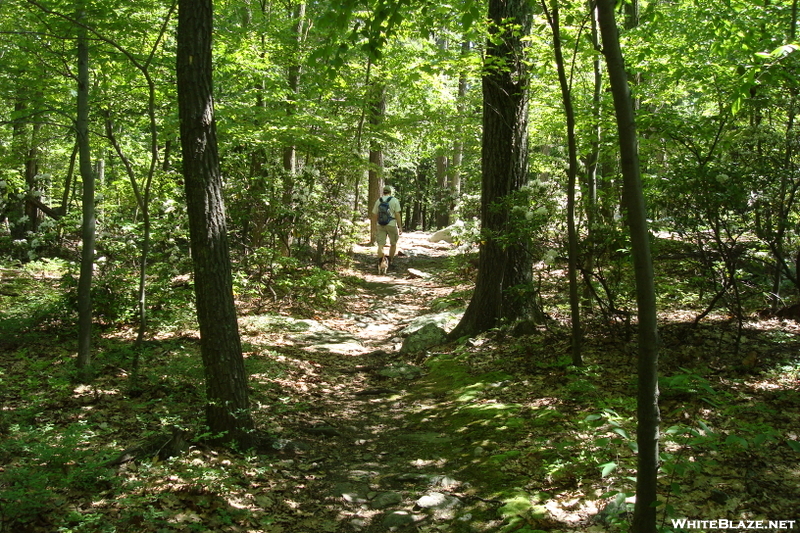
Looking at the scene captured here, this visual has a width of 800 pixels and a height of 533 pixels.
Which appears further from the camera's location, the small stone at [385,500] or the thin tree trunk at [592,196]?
the thin tree trunk at [592,196]

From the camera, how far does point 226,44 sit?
7984 millimetres

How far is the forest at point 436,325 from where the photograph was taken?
3031 millimetres

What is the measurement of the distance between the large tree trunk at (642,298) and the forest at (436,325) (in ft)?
0.04

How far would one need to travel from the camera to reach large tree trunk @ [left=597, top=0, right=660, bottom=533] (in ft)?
7.16

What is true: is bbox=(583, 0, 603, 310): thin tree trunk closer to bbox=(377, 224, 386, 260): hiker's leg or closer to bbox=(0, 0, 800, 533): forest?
bbox=(0, 0, 800, 533): forest

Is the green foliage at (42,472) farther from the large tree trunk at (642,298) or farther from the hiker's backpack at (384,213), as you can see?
the hiker's backpack at (384,213)

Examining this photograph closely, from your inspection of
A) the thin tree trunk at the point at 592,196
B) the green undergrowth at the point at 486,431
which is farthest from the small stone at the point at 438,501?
the thin tree trunk at the point at 592,196

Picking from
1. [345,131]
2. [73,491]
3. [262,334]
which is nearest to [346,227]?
[345,131]

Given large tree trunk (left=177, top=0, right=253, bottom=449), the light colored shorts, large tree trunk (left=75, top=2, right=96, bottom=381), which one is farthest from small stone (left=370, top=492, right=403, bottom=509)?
the light colored shorts

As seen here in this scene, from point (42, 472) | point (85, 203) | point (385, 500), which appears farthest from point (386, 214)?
point (42, 472)

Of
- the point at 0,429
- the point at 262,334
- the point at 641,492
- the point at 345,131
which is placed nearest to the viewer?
the point at 641,492

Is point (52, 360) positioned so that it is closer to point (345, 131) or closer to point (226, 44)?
point (226, 44)

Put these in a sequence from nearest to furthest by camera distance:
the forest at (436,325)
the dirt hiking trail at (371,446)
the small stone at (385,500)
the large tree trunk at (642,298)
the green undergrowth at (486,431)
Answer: the large tree trunk at (642,298)
the forest at (436,325)
the green undergrowth at (486,431)
the dirt hiking trail at (371,446)
the small stone at (385,500)

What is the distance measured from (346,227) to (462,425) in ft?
27.3
